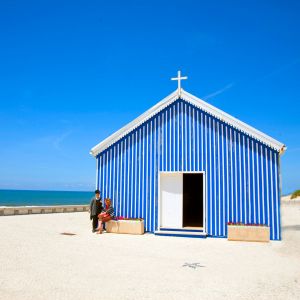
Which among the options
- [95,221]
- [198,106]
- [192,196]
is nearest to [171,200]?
[95,221]

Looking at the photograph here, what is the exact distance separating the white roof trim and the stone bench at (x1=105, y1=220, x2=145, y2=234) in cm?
331

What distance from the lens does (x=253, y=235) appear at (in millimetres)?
A: 12531

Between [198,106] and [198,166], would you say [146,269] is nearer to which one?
[198,166]

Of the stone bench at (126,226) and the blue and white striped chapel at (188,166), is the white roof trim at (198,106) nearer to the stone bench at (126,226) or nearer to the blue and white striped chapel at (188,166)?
the blue and white striped chapel at (188,166)

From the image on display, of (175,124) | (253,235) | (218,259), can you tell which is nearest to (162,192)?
(175,124)

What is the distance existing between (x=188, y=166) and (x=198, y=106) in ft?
8.17

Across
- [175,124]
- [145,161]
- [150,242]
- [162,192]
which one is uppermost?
[175,124]

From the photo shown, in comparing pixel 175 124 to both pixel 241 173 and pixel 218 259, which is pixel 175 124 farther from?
pixel 218 259

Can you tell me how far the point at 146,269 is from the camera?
788 cm

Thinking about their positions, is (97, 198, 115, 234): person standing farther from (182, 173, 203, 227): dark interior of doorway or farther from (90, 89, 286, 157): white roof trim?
(182, 173, 203, 227): dark interior of doorway

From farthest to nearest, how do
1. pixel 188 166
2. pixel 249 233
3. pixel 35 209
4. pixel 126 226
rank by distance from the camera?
pixel 35 209 < pixel 126 226 < pixel 188 166 < pixel 249 233

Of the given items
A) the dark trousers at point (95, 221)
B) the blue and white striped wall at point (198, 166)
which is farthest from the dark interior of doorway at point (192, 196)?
the dark trousers at point (95, 221)

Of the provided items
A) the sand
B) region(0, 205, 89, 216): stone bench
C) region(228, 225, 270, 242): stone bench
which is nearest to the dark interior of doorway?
region(228, 225, 270, 242): stone bench

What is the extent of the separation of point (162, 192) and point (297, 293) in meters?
8.63
